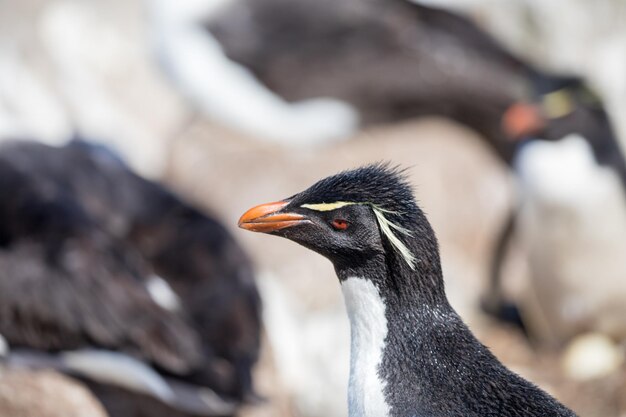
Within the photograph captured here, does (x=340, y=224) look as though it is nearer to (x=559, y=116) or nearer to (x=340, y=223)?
(x=340, y=223)

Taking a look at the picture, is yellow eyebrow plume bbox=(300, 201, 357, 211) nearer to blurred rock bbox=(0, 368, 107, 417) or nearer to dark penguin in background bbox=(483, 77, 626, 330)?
blurred rock bbox=(0, 368, 107, 417)

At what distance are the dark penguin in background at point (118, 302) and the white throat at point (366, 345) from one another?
1913 mm

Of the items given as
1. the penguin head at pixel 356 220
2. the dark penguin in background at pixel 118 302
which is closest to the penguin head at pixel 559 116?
the dark penguin in background at pixel 118 302

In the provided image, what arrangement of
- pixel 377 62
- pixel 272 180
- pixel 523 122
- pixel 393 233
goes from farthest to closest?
1. pixel 377 62
2. pixel 272 180
3. pixel 523 122
4. pixel 393 233

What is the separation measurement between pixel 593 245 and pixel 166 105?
411cm

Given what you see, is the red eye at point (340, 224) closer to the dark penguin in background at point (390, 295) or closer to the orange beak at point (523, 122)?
the dark penguin in background at point (390, 295)

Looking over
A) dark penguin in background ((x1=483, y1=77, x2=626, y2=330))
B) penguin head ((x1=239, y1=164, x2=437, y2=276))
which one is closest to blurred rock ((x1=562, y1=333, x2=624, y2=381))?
dark penguin in background ((x1=483, y1=77, x2=626, y2=330))

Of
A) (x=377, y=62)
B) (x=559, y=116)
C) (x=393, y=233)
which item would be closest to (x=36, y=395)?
(x=393, y=233)

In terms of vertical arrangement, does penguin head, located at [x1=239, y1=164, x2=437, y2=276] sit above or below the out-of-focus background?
below

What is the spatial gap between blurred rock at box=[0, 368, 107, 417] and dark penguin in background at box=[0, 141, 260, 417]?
7 centimetres

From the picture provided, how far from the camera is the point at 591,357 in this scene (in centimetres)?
747

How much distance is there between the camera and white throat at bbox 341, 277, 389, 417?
3439 millimetres

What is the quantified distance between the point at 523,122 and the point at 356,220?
4.37m

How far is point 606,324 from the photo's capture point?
7730mm
